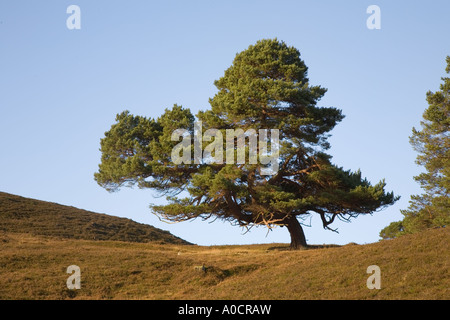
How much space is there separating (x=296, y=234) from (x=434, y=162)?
12401 millimetres

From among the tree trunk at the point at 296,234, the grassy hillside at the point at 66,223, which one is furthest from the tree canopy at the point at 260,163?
the grassy hillside at the point at 66,223

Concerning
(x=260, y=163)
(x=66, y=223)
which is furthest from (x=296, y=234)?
(x=66, y=223)

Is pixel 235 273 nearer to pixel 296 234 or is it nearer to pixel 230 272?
pixel 230 272

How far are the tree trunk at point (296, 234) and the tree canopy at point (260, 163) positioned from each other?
0.24 feet

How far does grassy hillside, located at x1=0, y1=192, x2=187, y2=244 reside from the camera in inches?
1779

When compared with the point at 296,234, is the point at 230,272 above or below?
below

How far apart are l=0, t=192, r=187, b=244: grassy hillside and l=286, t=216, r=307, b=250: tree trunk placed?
1359 centimetres

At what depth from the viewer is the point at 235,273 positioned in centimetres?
2948

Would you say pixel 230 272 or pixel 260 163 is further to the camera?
pixel 260 163

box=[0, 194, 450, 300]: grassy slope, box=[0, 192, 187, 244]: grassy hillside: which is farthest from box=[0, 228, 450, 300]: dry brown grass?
box=[0, 192, 187, 244]: grassy hillside

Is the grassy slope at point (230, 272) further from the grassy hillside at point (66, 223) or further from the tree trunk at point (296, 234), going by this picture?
the grassy hillside at point (66, 223)

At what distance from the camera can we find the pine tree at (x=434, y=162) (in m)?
40.2

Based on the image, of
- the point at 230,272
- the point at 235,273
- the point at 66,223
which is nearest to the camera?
the point at 235,273
